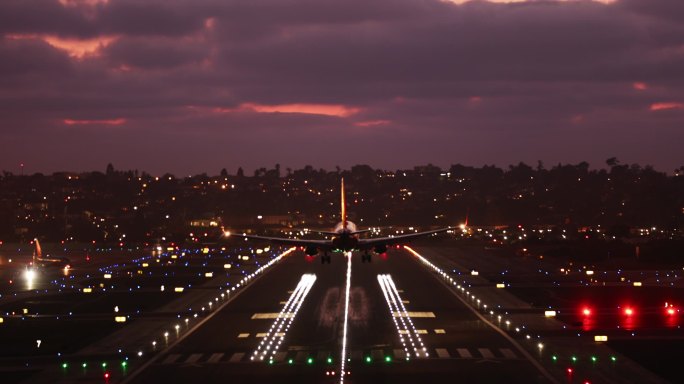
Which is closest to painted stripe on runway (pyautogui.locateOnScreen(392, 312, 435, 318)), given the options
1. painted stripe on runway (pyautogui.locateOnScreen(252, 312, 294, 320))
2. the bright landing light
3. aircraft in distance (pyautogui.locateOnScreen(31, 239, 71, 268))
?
painted stripe on runway (pyautogui.locateOnScreen(252, 312, 294, 320))

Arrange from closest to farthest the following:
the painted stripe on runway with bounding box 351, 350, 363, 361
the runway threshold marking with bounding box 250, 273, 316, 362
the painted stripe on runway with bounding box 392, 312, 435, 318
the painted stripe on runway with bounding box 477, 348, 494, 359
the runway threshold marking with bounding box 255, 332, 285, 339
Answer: the painted stripe on runway with bounding box 351, 350, 363, 361 → the painted stripe on runway with bounding box 477, 348, 494, 359 → the runway threshold marking with bounding box 250, 273, 316, 362 → the runway threshold marking with bounding box 255, 332, 285, 339 → the painted stripe on runway with bounding box 392, 312, 435, 318

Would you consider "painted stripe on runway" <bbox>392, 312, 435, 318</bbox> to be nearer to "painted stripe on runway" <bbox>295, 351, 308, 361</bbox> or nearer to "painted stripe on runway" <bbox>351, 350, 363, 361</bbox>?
"painted stripe on runway" <bbox>351, 350, 363, 361</bbox>

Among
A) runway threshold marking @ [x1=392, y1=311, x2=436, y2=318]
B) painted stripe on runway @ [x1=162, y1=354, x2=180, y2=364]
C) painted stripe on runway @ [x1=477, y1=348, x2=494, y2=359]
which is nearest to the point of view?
painted stripe on runway @ [x1=162, y1=354, x2=180, y2=364]

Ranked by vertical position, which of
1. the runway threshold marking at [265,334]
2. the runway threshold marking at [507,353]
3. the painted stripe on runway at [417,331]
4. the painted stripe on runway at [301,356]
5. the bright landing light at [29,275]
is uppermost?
the bright landing light at [29,275]

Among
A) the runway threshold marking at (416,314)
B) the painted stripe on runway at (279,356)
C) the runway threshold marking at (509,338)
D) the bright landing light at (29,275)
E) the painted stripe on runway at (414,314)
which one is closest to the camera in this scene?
the runway threshold marking at (509,338)

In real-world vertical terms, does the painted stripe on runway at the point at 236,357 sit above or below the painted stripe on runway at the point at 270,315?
below

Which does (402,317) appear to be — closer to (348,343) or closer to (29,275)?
(348,343)

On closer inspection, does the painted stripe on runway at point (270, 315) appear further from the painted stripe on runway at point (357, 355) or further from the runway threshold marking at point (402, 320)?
the painted stripe on runway at point (357, 355)

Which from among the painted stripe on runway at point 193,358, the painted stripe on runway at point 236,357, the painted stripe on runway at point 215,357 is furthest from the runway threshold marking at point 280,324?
the painted stripe on runway at point 193,358

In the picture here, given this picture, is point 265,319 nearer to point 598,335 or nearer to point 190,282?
point 598,335
